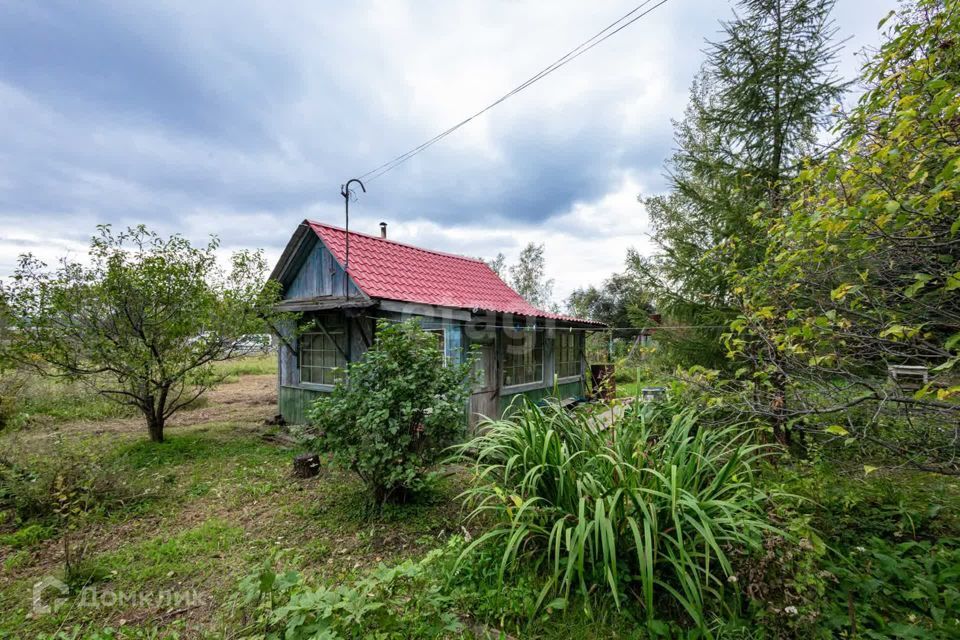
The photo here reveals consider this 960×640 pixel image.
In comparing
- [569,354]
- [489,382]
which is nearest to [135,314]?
[489,382]

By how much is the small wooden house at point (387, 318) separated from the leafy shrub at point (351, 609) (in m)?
3.49

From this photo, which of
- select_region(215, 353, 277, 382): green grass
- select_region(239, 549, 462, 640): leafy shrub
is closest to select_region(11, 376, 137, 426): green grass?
select_region(215, 353, 277, 382): green grass

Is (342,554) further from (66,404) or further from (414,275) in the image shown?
(66,404)

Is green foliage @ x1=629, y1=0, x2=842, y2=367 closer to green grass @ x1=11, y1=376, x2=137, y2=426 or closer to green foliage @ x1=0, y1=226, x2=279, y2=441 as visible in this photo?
green foliage @ x1=0, y1=226, x2=279, y2=441

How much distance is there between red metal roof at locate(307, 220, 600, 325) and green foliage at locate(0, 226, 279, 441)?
176 centimetres

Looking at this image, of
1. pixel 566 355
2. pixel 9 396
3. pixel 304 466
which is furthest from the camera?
pixel 566 355

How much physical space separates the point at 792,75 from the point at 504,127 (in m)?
4.00

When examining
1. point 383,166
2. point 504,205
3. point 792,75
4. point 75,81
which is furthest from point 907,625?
point 504,205

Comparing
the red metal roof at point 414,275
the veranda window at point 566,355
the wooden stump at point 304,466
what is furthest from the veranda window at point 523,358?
the wooden stump at point 304,466

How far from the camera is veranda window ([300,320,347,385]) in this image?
702 cm

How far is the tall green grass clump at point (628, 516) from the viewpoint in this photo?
1.96m

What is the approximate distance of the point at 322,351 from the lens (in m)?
7.44

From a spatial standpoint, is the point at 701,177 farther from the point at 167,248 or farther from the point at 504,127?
the point at 167,248

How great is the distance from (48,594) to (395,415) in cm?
271
